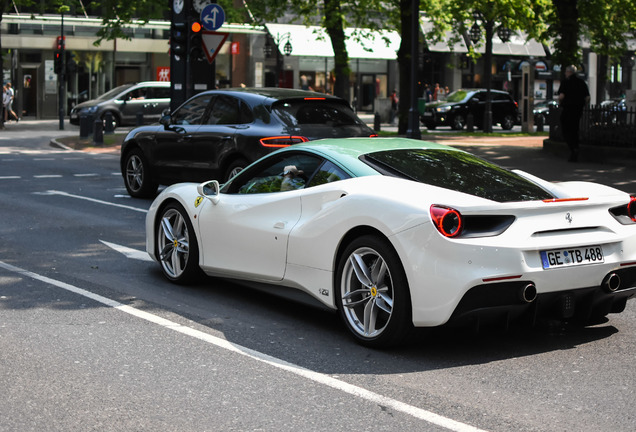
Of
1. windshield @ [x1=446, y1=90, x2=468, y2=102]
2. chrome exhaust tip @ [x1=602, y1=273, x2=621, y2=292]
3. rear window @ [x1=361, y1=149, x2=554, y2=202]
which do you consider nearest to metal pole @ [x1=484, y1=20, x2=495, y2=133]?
windshield @ [x1=446, y1=90, x2=468, y2=102]

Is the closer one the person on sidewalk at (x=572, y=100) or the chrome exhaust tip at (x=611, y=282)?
the chrome exhaust tip at (x=611, y=282)

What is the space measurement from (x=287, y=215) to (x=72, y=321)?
63.4 inches

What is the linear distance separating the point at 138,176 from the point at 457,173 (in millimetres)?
9008

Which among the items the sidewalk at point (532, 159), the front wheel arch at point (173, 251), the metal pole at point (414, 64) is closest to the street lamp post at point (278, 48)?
the sidewalk at point (532, 159)

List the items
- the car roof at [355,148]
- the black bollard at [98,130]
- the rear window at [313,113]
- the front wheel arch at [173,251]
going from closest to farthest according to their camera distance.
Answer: the car roof at [355,148]
the front wheel arch at [173,251]
the rear window at [313,113]
the black bollard at [98,130]

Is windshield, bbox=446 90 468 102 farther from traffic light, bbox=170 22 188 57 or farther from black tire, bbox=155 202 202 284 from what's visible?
black tire, bbox=155 202 202 284

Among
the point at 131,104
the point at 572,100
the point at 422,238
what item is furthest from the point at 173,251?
the point at 131,104

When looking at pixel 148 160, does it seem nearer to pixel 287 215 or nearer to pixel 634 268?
pixel 287 215

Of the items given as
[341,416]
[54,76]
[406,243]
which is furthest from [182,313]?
[54,76]

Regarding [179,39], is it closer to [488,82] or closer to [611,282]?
[611,282]

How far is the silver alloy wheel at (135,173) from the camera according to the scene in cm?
1476

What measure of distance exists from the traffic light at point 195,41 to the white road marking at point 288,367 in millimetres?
13674

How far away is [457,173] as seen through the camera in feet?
21.5

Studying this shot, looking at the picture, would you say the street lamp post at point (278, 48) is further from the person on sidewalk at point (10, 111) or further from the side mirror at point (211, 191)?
the side mirror at point (211, 191)
